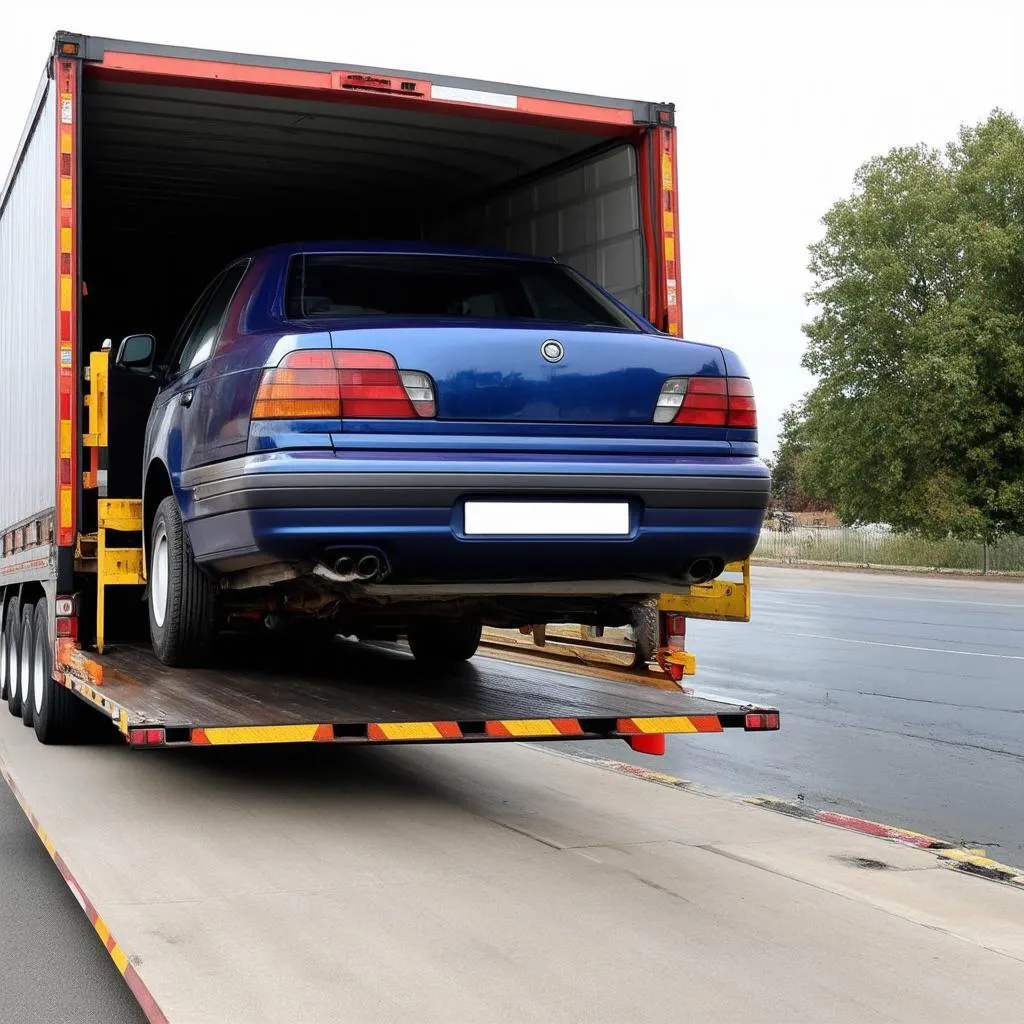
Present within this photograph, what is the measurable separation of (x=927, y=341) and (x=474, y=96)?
129 feet

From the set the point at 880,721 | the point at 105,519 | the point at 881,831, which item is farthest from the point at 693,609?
the point at 880,721

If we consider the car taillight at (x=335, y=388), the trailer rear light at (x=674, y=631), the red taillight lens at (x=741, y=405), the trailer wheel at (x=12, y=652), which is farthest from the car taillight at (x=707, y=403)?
the trailer wheel at (x=12, y=652)

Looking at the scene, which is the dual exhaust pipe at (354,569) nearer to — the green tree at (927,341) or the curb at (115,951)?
the curb at (115,951)

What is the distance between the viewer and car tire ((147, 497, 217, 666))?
623cm

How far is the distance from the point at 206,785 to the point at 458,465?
2.41 meters

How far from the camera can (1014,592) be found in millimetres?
30188

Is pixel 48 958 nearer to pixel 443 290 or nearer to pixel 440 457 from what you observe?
pixel 440 457

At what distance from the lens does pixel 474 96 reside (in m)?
6.86

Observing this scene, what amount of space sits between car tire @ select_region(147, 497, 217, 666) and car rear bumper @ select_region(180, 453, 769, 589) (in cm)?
46

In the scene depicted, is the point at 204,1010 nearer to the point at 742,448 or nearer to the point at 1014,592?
the point at 742,448

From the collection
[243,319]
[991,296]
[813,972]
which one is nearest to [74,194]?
[243,319]

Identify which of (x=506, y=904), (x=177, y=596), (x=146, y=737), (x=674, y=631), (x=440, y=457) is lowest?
(x=506, y=904)

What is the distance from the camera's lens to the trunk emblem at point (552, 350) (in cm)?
544

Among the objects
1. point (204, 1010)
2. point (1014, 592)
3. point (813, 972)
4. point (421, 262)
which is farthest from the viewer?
point (1014, 592)
